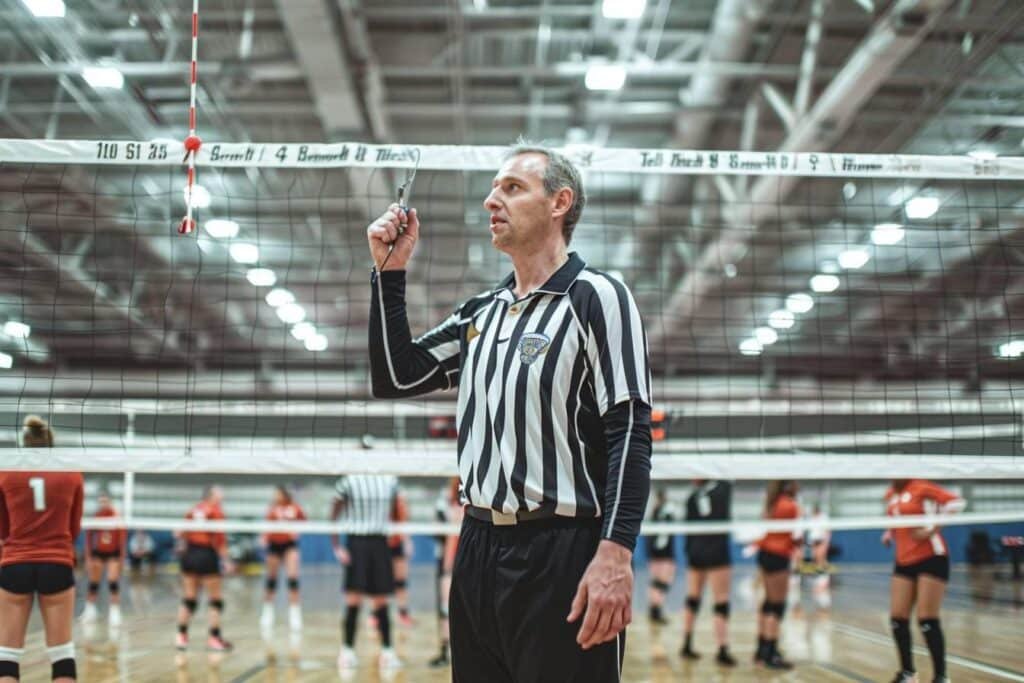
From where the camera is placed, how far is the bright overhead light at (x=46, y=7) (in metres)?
8.48

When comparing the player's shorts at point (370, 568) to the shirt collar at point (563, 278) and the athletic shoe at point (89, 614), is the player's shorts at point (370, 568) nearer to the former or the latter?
the athletic shoe at point (89, 614)

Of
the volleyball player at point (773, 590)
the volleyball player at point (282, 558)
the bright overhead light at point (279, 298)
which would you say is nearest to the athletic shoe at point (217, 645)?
the volleyball player at point (282, 558)

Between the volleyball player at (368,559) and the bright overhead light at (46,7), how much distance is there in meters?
5.35

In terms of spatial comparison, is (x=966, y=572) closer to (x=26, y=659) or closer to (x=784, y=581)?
(x=784, y=581)

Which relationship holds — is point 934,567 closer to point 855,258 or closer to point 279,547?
point 279,547

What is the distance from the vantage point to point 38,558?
448cm

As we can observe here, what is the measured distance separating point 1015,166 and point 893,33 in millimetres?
4673

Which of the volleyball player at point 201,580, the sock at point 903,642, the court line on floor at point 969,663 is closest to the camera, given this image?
the sock at point 903,642

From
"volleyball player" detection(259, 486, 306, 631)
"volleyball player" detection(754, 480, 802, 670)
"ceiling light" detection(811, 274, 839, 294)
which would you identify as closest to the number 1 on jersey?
"volleyball player" detection(754, 480, 802, 670)

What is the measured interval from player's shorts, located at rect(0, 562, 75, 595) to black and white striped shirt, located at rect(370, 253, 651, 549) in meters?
3.25

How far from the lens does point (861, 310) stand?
19.9m

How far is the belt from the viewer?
2.04m

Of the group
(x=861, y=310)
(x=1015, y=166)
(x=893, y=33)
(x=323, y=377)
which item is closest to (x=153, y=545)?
(x=323, y=377)

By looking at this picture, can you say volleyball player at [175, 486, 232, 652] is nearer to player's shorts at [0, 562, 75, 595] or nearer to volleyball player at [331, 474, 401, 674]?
volleyball player at [331, 474, 401, 674]
